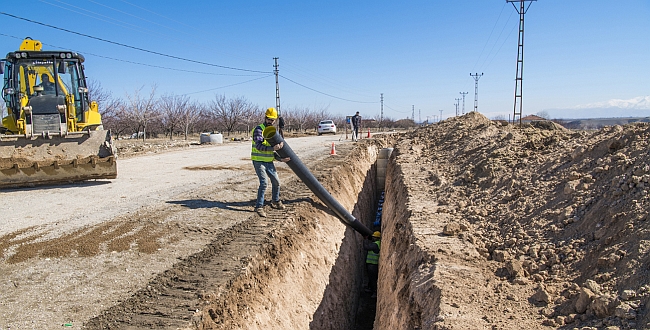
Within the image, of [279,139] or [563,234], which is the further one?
[279,139]

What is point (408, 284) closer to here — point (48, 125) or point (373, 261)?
point (373, 261)

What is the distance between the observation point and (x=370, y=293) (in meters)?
9.38

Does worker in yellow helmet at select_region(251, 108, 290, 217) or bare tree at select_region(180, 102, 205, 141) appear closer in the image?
worker in yellow helmet at select_region(251, 108, 290, 217)

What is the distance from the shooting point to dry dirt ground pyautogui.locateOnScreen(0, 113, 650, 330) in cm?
346

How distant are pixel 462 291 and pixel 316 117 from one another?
6739cm

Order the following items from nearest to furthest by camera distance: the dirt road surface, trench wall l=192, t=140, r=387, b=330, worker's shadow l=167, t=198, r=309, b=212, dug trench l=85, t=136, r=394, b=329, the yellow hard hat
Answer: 1. dug trench l=85, t=136, r=394, b=329
2. the dirt road surface
3. trench wall l=192, t=140, r=387, b=330
4. the yellow hard hat
5. worker's shadow l=167, t=198, r=309, b=212

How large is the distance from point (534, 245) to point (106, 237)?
5522 mm

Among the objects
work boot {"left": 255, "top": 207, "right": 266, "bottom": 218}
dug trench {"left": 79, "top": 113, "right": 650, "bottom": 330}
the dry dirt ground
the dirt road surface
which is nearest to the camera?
dug trench {"left": 79, "top": 113, "right": 650, "bottom": 330}

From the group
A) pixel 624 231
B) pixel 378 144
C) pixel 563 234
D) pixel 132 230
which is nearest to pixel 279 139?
pixel 132 230

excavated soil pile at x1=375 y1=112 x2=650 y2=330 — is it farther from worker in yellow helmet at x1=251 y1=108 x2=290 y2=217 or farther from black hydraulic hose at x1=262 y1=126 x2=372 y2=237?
worker in yellow helmet at x1=251 y1=108 x2=290 y2=217

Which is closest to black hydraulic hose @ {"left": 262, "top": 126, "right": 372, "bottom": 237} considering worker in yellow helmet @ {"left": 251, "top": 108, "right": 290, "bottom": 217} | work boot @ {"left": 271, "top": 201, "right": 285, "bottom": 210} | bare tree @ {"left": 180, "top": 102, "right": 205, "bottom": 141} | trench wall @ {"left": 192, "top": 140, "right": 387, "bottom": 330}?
worker in yellow helmet @ {"left": 251, "top": 108, "right": 290, "bottom": 217}

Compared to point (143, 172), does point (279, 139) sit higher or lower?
higher

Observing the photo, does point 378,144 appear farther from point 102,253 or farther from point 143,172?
point 102,253

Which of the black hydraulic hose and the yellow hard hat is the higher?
the yellow hard hat
